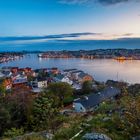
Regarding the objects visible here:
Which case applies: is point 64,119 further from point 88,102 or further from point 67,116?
point 88,102

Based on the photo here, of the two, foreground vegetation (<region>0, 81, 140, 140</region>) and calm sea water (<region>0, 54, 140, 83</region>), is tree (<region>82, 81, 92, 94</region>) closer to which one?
foreground vegetation (<region>0, 81, 140, 140</region>)

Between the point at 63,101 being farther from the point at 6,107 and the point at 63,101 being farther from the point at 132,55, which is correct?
the point at 132,55

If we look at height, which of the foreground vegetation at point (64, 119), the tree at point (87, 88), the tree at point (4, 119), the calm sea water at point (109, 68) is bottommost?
the calm sea water at point (109, 68)

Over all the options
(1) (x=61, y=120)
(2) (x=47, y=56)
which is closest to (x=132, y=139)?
(1) (x=61, y=120)

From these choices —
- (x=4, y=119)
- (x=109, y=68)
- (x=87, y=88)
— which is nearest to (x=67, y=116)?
(x=4, y=119)

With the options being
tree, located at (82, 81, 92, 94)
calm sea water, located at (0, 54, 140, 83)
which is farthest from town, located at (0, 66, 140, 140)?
calm sea water, located at (0, 54, 140, 83)

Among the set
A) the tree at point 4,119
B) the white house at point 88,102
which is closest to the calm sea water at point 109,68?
the white house at point 88,102

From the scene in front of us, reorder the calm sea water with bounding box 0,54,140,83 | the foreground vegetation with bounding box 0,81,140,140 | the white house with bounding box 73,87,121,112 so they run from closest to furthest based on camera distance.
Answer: the foreground vegetation with bounding box 0,81,140,140
the white house with bounding box 73,87,121,112
the calm sea water with bounding box 0,54,140,83

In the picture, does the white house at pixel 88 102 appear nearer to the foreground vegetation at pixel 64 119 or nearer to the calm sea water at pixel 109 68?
the foreground vegetation at pixel 64 119
